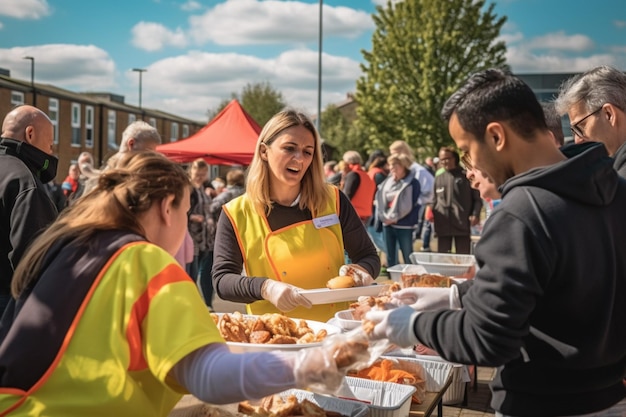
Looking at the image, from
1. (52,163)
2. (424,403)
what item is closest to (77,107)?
(52,163)

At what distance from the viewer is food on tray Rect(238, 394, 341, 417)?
2.02 metres

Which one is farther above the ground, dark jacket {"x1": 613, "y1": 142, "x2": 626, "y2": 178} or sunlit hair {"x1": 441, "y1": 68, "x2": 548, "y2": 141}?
sunlit hair {"x1": 441, "y1": 68, "x2": 548, "y2": 141}

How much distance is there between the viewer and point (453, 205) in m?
9.05

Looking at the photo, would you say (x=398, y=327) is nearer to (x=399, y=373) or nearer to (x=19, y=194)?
(x=399, y=373)

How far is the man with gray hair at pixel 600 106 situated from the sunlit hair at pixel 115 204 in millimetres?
2151

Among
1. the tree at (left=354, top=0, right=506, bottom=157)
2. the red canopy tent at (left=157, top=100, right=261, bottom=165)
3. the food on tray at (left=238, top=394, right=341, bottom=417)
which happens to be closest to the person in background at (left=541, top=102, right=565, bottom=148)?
the food on tray at (left=238, top=394, right=341, bottom=417)

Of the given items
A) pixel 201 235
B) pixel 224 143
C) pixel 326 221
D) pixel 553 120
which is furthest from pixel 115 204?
pixel 224 143

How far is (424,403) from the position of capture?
243 centimetres

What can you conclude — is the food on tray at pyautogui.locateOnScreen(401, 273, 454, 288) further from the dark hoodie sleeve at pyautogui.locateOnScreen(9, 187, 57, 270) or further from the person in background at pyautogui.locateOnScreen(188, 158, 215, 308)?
the person in background at pyautogui.locateOnScreen(188, 158, 215, 308)

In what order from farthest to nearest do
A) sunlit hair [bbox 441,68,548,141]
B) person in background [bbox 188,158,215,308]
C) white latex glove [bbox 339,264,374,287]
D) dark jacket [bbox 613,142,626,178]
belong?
person in background [bbox 188,158,215,308]
white latex glove [bbox 339,264,374,287]
dark jacket [bbox 613,142,626,178]
sunlit hair [bbox 441,68,548,141]

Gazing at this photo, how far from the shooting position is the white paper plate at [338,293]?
2.66 meters

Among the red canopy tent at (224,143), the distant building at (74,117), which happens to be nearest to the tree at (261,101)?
the distant building at (74,117)

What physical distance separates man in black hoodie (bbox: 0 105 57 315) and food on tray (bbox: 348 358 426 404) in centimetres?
193

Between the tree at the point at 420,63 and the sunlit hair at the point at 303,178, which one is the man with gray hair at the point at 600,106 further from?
the tree at the point at 420,63
